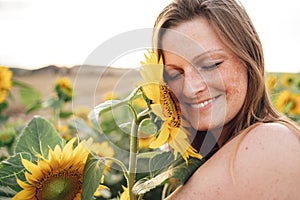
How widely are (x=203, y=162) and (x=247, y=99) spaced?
4.7 inches

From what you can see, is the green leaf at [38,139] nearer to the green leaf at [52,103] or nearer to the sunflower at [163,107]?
the sunflower at [163,107]

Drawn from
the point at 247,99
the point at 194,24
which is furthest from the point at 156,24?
the point at 247,99

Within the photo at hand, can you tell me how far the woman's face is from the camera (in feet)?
2.86

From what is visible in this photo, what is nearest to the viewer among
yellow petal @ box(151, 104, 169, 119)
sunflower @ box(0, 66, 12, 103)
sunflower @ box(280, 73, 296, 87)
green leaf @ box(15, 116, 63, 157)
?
yellow petal @ box(151, 104, 169, 119)

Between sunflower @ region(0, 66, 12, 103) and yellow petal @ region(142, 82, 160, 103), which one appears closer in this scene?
yellow petal @ region(142, 82, 160, 103)

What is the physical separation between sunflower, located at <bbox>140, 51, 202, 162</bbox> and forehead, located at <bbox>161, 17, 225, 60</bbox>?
49 millimetres

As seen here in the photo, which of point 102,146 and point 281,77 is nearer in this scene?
point 102,146

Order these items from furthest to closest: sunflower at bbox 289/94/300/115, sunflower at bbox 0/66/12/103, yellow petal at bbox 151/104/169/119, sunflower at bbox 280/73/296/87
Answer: sunflower at bbox 280/73/296/87 → sunflower at bbox 289/94/300/115 → sunflower at bbox 0/66/12/103 → yellow petal at bbox 151/104/169/119

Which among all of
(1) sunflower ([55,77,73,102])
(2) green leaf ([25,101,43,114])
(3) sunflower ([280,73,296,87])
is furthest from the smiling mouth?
(3) sunflower ([280,73,296,87])

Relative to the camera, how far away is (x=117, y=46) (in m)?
0.87

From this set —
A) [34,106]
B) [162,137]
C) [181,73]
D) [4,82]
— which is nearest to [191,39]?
[181,73]

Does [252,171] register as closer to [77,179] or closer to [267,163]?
[267,163]

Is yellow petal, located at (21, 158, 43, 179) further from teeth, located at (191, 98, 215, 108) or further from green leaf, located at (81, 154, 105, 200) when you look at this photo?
teeth, located at (191, 98, 215, 108)

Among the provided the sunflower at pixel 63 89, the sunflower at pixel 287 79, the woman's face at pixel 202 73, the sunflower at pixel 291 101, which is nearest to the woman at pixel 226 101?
the woman's face at pixel 202 73
